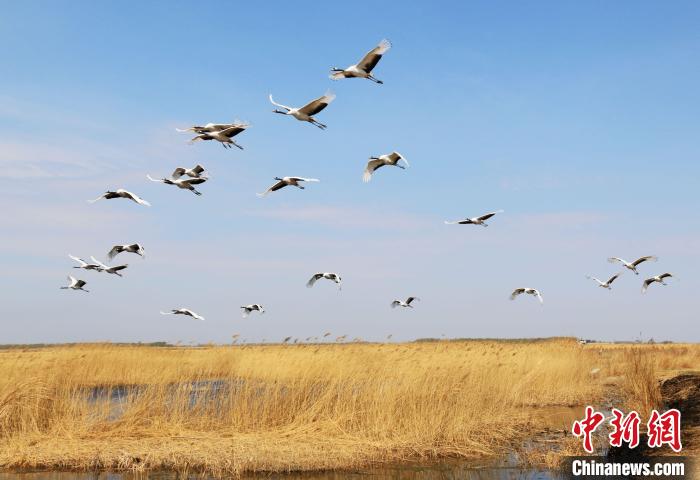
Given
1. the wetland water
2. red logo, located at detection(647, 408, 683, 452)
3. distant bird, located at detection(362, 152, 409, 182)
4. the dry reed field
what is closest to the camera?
the wetland water

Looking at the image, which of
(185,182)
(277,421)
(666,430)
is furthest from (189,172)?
(666,430)

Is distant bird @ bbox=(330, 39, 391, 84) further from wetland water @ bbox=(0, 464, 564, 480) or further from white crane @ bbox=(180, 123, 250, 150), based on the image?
wetland water @ bbox=(0, 464, 564, 480)

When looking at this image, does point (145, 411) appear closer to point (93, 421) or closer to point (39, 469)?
point (93, 421)

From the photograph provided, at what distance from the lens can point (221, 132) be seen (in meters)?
13.8

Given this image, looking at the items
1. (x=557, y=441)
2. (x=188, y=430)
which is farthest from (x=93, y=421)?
(x=557, y=441)

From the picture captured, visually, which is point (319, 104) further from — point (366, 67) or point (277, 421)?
point (277, 421)

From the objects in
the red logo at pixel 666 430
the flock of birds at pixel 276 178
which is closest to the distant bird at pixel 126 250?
the flock of birds at pixel 276 178

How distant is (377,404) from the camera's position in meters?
13.5

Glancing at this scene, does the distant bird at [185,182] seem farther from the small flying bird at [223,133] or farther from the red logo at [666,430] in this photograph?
the red logo at [666,430]

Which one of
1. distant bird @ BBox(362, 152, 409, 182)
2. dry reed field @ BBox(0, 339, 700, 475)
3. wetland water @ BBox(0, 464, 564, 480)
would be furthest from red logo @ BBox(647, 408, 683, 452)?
distant bird @ BBox(362, 152, 409, 182)

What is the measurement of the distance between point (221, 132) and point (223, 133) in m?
0.06

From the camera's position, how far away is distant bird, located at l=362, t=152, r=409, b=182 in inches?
590

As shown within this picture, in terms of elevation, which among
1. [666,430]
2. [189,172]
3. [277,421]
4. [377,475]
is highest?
[189,172]

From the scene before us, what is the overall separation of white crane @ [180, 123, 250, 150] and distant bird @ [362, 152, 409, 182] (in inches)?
123
